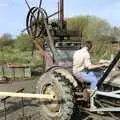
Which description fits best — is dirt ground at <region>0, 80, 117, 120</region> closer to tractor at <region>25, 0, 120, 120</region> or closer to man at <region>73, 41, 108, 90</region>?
tractor at <region>25, 0, 120, 120</region>

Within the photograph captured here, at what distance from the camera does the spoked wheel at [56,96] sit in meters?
7.05

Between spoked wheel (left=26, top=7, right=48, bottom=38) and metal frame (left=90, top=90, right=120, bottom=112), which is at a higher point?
spoked wheel (left=26, top=7, right=48, bottom=38)

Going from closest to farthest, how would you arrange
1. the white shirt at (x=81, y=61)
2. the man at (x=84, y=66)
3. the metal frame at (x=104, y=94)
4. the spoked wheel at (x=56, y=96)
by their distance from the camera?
the metal frame at (x=104, y=94) → the spoked wheel at (x=56, y=96) → the man at (x=84, y=66) → the white shirt at (x=81, y=61)

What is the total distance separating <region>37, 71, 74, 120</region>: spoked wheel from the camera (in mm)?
7051

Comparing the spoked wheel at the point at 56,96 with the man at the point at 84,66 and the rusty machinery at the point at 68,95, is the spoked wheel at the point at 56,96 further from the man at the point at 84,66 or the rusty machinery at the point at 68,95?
the man at the point at 84,66

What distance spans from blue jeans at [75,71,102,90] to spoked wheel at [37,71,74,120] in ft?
1.15

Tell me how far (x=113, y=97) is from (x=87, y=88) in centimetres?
76

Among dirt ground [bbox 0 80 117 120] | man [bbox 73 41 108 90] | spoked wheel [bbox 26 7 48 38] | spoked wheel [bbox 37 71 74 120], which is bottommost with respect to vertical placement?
dirt ground [bbox 0 80 117 120]

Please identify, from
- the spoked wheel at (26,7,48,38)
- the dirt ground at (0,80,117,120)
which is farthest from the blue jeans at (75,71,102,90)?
the spoked wheel at (26,7,48,38)

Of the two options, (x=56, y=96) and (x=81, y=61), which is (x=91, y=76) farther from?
(x=56, y=96)

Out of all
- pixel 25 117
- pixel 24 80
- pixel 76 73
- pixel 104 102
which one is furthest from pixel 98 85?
pixel 24 80

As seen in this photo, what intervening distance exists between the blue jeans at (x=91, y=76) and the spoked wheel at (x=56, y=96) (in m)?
0.35

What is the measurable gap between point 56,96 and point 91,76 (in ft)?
2.55

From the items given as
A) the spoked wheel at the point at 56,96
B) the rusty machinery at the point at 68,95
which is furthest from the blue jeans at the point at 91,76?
the spoked wheel at the point at 56,96
